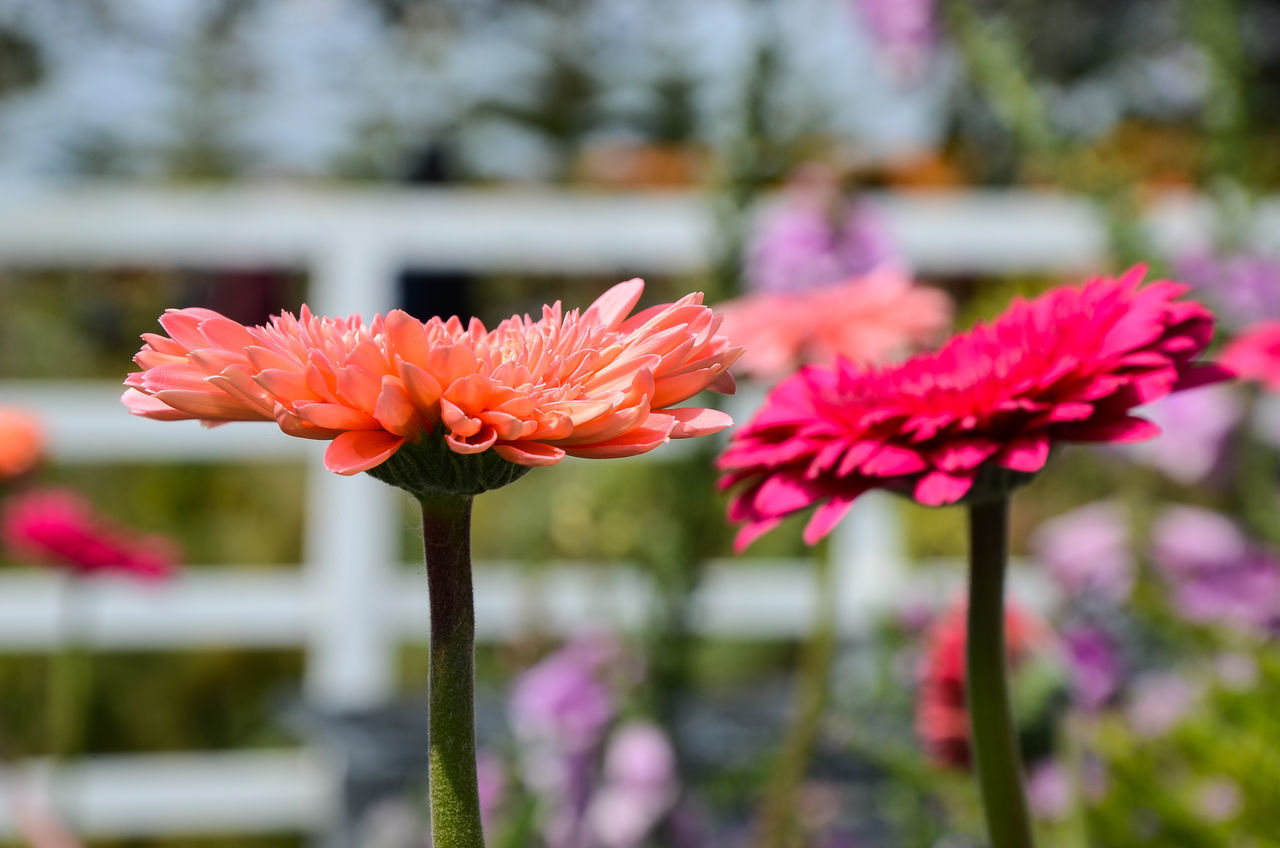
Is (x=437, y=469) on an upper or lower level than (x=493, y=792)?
upper

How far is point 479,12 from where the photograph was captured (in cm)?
755

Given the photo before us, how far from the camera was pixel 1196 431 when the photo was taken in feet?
3.34

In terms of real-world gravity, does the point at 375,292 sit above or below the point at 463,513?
above

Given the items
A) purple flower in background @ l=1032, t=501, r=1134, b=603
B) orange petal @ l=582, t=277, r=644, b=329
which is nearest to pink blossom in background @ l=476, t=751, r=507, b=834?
purple flower in background @ l=1032, t=501, r=1134, b=603

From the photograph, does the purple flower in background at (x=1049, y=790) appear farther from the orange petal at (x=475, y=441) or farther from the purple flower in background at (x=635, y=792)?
the orange petal at (x=475, y=441)

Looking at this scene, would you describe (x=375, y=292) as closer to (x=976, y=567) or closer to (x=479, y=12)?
(x=976, y=567)

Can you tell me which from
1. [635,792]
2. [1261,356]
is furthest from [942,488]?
[635,792]

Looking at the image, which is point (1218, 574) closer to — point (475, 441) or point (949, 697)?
point (949, 697)

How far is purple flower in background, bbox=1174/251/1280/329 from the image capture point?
1036mm

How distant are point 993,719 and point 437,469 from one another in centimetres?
15

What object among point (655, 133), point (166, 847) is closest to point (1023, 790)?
point (166, 847)

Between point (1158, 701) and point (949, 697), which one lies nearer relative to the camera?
point (949, 697)

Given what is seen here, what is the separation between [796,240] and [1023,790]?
789 mm

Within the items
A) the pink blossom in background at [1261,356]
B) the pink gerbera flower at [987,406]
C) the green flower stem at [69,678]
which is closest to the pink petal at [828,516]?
the pink gerbera flower at [987,406]
